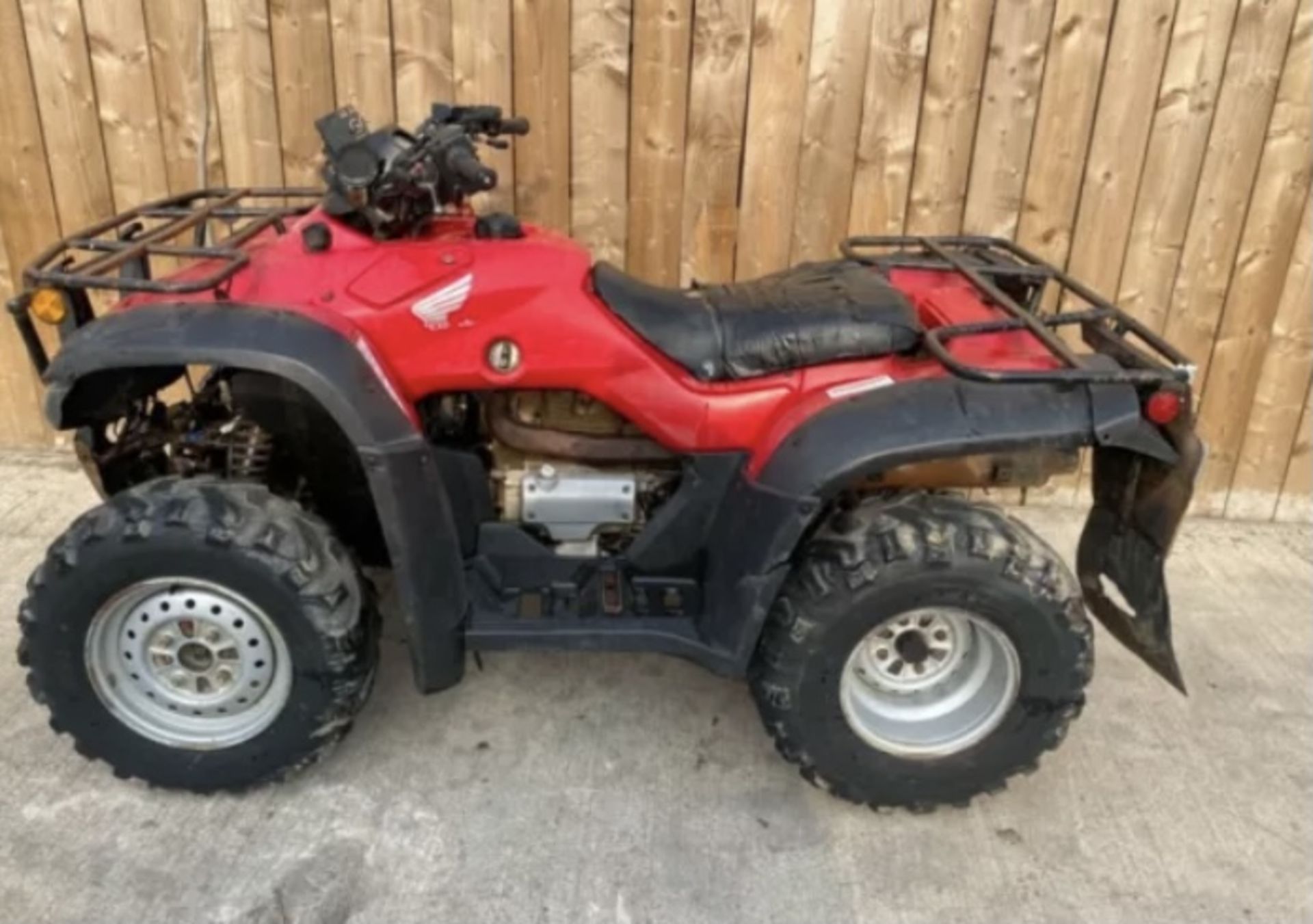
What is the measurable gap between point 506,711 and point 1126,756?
67.4 inches

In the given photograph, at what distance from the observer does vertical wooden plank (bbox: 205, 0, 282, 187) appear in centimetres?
383

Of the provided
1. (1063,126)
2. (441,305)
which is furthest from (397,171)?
(1063,126)

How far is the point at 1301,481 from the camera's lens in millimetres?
4367

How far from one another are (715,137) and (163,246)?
6.31 feet

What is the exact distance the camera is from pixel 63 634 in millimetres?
2641

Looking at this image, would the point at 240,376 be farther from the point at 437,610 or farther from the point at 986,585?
the point at 986,585

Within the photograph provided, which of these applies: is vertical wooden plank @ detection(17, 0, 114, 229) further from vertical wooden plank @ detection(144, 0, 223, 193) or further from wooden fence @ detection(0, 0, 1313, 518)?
vertical wooden plank @ detection(144, 0, 223, 193)

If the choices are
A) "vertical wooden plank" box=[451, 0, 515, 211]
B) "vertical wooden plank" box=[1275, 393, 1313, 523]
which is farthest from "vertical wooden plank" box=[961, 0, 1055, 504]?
"vertical wooden plank" box=[451, 0, 515, 211]

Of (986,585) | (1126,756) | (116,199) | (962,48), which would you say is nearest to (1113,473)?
(986,585)

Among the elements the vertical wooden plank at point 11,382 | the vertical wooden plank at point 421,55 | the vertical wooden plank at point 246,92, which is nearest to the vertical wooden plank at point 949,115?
the vertical wooden plank at point 421,55

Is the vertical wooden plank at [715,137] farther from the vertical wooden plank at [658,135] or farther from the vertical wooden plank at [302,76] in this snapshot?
the vertical wooden plank at [302,76]

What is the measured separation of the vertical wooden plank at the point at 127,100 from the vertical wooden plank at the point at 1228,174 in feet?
12.1

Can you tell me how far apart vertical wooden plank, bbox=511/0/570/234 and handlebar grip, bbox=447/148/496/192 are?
1284 mm

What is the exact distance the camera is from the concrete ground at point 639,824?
2574 mm
